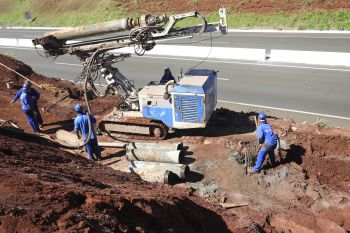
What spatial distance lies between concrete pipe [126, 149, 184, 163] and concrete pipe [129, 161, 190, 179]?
165mm

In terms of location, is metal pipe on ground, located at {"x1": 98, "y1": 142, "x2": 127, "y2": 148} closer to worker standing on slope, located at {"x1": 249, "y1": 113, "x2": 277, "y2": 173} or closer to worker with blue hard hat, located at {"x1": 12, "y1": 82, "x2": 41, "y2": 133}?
worker with blue hard hat, located at {"x1": 12, "y1": 82, "x2": 41, "y2": 133}

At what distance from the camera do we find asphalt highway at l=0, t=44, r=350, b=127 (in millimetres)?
15883

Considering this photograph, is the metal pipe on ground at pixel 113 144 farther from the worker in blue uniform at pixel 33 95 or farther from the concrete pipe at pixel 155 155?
the worker in blue uniform at pixel 33 95

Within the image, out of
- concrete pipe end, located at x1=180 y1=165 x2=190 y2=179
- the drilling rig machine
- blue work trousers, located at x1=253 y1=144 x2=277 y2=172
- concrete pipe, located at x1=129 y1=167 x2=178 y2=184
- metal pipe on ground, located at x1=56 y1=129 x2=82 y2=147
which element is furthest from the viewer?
metal pipe on ground, located at x1=56 y1=129 x2=82 y2=147

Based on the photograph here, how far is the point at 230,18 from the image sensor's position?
113 ft

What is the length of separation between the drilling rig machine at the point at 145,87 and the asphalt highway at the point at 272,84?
4282 mm

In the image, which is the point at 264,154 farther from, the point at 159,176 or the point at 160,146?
the point at 160,146

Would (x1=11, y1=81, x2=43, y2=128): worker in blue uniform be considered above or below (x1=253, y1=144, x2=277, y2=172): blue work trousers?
above

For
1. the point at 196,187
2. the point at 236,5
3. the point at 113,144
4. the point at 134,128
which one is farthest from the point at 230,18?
the point at 196,187

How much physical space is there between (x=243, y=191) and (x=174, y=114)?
3.34m

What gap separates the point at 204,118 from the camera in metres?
12.5

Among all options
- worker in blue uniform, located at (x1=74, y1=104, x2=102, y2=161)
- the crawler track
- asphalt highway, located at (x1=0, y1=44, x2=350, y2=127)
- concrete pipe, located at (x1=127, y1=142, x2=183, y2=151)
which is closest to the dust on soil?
asphalt highway, located at (x1=0, y1=44, x2=350, y2=127)

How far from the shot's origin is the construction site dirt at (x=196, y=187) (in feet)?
20.3

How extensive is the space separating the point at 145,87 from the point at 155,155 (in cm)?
258
